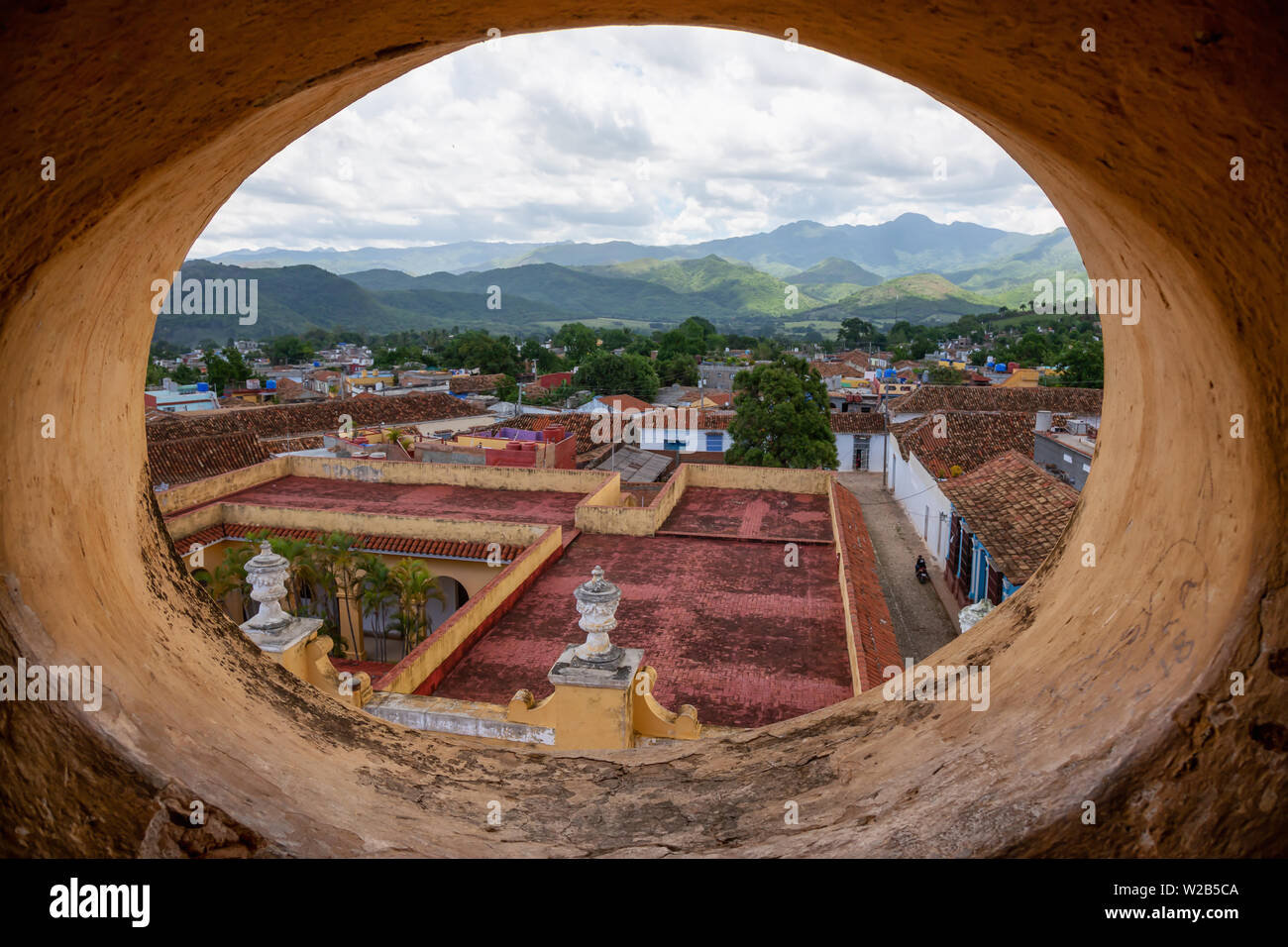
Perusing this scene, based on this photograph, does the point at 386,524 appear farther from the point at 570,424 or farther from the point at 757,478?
the point at 570,424

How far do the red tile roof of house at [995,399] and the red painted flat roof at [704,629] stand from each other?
2773 centimetres

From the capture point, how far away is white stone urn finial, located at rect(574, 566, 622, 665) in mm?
6094

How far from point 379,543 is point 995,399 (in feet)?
112

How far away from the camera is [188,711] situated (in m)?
2.52

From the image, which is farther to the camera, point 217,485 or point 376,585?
point 217,485

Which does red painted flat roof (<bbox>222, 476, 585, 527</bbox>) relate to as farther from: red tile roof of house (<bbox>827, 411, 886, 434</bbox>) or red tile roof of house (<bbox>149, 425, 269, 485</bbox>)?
red tile roof of house (<bbox>827, 411, 886, 434</bbox>)

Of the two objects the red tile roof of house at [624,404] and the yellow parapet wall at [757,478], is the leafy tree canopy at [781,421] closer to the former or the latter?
the yellow parapet wall at [757,478]

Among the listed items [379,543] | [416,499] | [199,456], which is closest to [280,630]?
[379,543]

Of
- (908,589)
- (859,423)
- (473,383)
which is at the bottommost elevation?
(908,589)

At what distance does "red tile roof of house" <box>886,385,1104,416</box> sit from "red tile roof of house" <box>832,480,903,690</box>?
2582 centimetres

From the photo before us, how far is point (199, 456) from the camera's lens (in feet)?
75.4

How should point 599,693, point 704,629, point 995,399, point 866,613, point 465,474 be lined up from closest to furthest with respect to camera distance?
point 599,693, point 866,613, point 704,629, point 465,474, point 995,399
